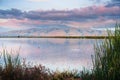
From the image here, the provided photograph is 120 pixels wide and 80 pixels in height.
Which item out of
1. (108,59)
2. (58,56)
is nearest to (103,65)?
(108,59)

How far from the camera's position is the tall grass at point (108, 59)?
37.0 ft

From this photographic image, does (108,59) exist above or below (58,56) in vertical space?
above

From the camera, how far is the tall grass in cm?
1128

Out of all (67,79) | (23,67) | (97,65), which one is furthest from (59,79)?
(97,65)

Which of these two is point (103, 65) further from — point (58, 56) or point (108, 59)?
point (58, 56)

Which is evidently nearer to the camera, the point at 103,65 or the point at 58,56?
the point at 103,65

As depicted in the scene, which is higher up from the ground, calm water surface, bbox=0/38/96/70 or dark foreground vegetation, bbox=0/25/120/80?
Result: dark foreground vegetation, bbox=0/25/120/80

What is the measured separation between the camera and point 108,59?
1142cm

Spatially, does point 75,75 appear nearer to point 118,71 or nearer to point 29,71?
point 29,71

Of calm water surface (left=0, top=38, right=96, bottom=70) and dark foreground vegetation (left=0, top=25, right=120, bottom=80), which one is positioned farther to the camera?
calm water surface (left=0, top=38, right=96, bottom=70)

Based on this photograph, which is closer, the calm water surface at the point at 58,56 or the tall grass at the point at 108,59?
the tall grass at the point at 108,59

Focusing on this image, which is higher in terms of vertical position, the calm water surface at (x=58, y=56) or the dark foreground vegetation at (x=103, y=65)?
the dark foreground vegetation at (x=103, y=65)

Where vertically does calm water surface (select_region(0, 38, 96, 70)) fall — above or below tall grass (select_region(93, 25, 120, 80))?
below

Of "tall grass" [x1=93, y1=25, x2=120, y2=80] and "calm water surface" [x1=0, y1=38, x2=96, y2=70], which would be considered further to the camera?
"calm water surface" [x1=0, y1=38, x2=96, y2=70]
